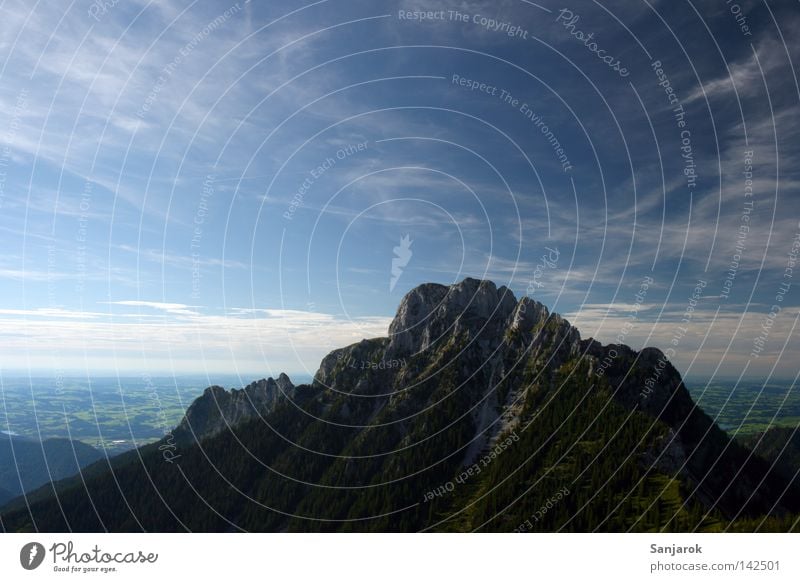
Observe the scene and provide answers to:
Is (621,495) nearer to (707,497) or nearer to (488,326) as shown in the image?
(707,497)
